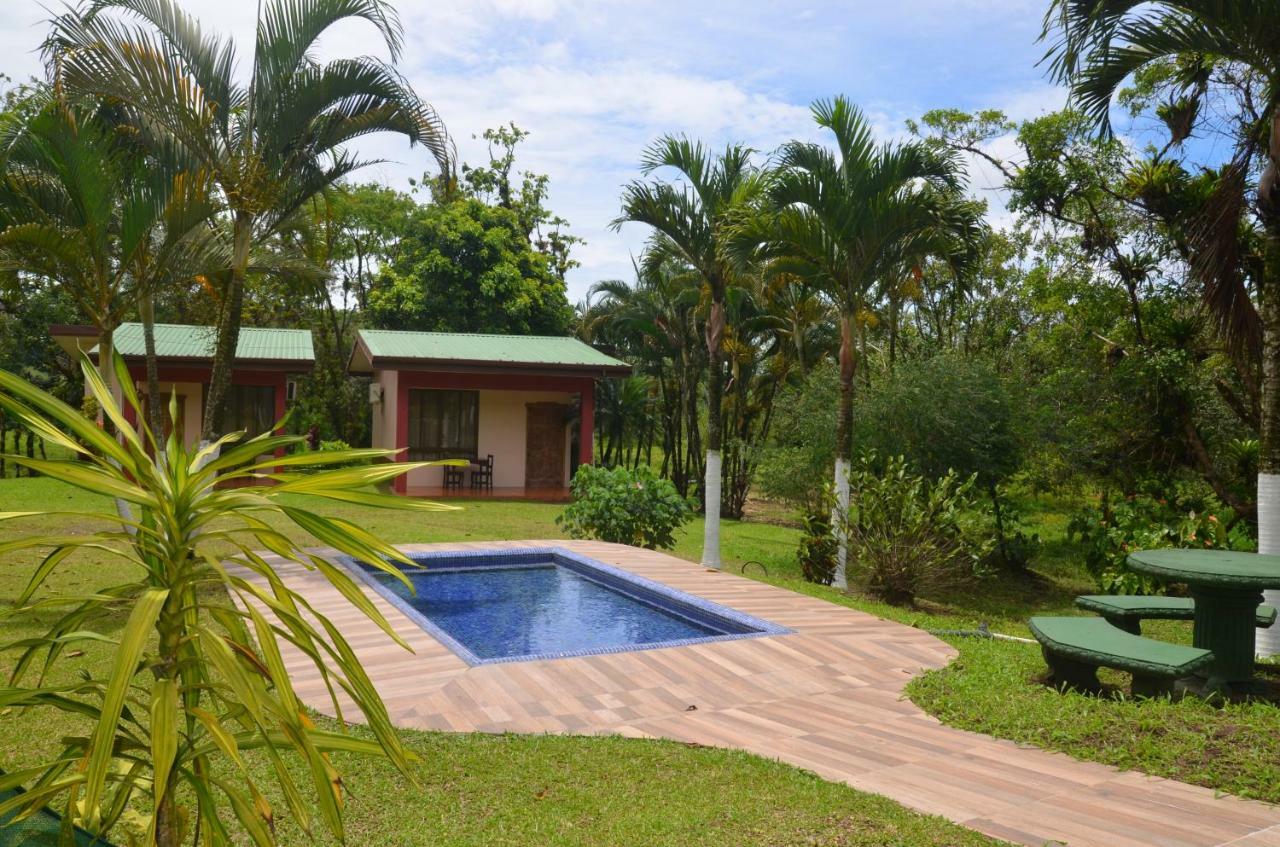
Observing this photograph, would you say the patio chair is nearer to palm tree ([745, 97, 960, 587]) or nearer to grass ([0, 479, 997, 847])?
palm tree ([745, 97, 960, 587])

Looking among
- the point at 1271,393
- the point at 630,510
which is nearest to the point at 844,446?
the point at 630,510

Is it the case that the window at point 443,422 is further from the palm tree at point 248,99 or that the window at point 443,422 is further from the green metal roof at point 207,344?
the palm tree at point 248,99

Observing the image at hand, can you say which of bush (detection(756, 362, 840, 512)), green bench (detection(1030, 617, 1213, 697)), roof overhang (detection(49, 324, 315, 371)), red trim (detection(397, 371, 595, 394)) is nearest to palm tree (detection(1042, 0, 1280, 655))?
green bench (detection(1030, 617, 1213, 697))

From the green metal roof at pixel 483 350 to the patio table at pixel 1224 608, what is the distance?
1434 centimetres

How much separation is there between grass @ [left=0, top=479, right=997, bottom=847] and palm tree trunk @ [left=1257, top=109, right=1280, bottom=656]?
16.3 ft

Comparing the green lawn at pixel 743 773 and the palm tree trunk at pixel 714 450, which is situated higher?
the palm tree trunk at pixel 714 450

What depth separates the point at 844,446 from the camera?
36.1 ft

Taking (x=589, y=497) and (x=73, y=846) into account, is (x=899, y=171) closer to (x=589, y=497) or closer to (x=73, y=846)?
(x=589, y=497)

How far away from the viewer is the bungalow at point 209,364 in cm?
1794

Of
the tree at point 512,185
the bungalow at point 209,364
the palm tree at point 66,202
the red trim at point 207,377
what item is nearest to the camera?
the palm tree at point 66,202

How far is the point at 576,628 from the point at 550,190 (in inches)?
985

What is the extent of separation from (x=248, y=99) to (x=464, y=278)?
57.8 ft

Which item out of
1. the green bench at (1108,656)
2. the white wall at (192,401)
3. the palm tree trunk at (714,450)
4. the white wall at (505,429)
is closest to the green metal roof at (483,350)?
the white wall at (505,429)

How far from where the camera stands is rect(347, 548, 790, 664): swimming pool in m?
7.92
